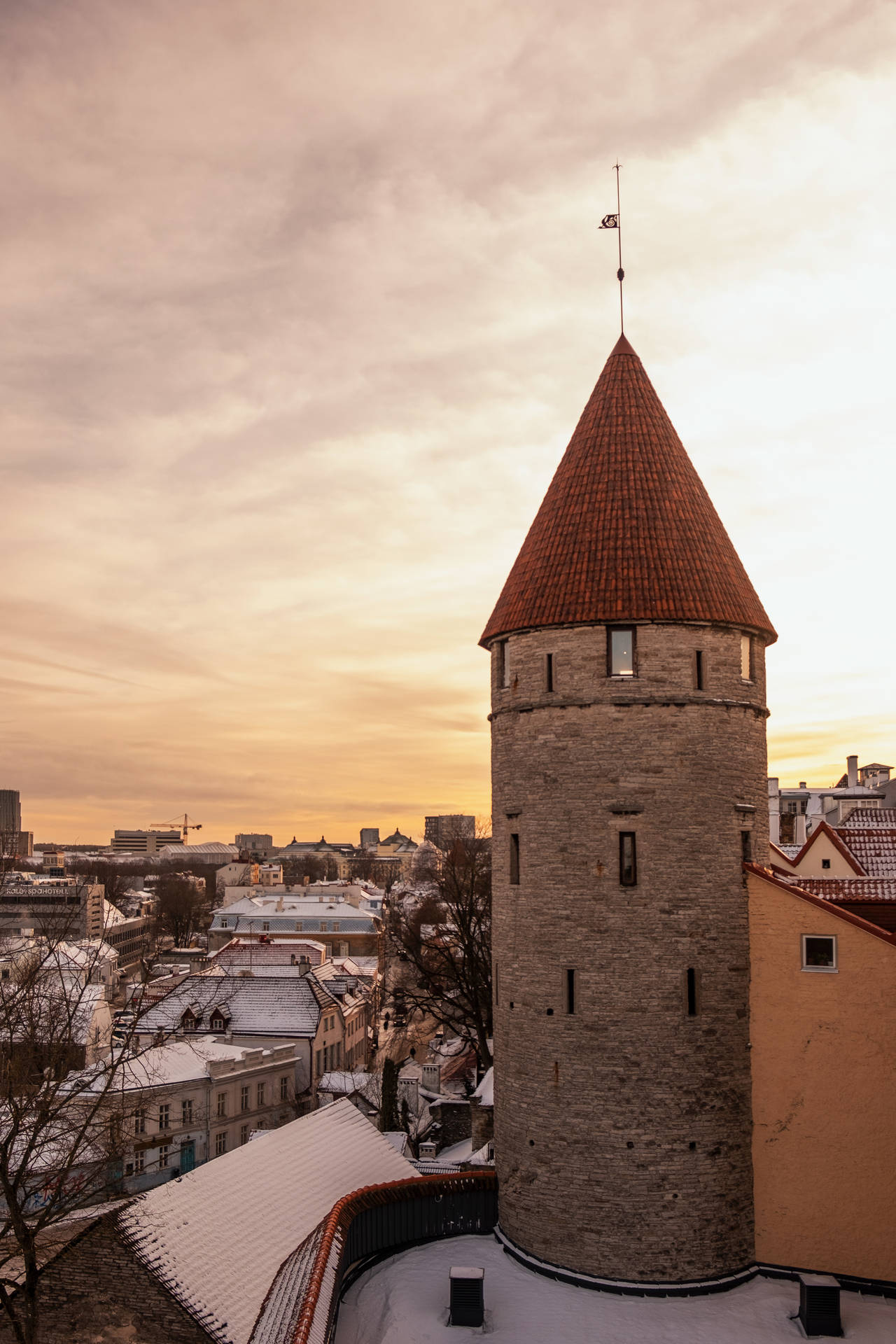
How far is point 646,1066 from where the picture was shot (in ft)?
58.8

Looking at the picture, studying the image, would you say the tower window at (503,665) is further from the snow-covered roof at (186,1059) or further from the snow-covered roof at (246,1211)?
the snow-covered roof at (186,1059)

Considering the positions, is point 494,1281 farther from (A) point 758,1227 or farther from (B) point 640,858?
(B) point 640,858

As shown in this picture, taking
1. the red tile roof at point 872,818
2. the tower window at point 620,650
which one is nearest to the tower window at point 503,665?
the tower window at point 620,650

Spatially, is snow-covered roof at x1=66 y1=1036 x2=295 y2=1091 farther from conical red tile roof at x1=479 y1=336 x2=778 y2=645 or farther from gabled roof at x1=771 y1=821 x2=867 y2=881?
conical red tile roof at x1=479 y1=336 x2=778 y2=645

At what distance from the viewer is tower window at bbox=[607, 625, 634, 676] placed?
18984 mm

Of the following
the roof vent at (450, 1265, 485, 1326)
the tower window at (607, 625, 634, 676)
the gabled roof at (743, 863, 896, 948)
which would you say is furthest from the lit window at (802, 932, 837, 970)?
the roof vent at (450, 1265, 485, 1326)

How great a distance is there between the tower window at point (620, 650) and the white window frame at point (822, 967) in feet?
18.6

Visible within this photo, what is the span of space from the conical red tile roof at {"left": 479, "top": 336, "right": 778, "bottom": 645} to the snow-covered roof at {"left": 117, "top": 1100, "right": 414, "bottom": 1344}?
11926mm

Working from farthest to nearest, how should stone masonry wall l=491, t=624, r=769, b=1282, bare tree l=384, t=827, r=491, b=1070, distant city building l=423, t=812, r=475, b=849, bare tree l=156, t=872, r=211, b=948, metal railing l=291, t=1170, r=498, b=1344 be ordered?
1. bare tree l=156, t=872, r=211, b=948
2. distant city building l=423, t=812, r=475, b=849
3. bare tree l=384, t=827, r=491, b=1070
4. stone masonry wall l=491, t=624, r=769, b=1282
5. metal railing l=291, t=1170, r=498, b=1344

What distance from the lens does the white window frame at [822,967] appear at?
1806cm

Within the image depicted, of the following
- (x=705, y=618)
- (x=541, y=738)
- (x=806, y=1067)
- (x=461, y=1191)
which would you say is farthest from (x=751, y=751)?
(x=461, y=1191)

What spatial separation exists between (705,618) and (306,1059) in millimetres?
37378

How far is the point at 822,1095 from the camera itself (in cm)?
1797

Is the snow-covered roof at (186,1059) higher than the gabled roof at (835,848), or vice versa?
the gabled roof at (835,848)
